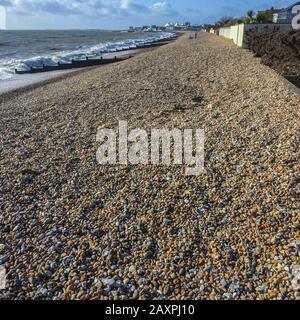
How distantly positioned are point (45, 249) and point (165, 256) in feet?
4.35

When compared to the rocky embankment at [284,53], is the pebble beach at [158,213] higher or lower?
lower

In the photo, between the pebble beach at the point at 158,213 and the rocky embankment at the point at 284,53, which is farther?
the rocky embankment at the point at 284,53

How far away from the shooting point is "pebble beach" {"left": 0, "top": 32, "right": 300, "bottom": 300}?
3211 millimetres

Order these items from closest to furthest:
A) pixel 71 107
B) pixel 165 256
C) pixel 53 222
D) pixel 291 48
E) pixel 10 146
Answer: pixel 165 256 < pixel 53 222 < pixel 10 146 < pixel 71 107 < pixel 291 48

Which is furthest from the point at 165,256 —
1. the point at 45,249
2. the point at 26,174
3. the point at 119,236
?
the point at 26,174

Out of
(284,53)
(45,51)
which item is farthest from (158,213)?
(45,51)

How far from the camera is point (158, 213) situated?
4.27m

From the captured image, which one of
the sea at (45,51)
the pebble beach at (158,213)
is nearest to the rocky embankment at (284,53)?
the pebble beach at (158,213)

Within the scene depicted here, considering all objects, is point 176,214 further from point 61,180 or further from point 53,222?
point 61,180

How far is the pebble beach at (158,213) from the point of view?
126 inches

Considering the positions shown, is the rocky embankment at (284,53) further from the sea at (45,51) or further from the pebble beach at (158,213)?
the sea at (45,51)

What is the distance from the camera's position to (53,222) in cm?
421
